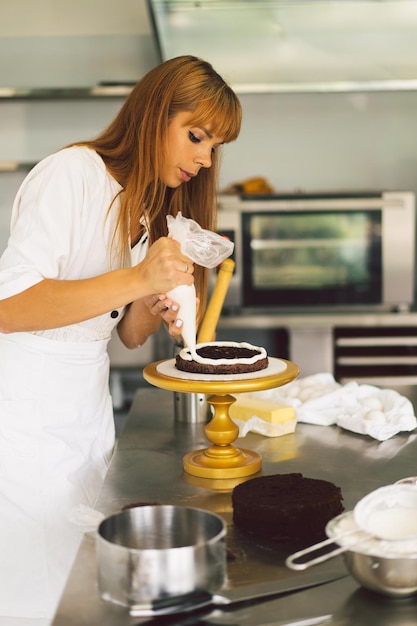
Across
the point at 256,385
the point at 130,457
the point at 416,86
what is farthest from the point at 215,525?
the point at 416,86

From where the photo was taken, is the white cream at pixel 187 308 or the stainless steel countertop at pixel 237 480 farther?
the white cream at pixel 187 308

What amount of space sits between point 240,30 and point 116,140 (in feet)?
6.52

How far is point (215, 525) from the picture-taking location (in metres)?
0.98

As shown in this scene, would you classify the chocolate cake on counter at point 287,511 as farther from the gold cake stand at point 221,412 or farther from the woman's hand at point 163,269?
the woman's hand at point 163,269

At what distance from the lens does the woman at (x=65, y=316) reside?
1572 mm

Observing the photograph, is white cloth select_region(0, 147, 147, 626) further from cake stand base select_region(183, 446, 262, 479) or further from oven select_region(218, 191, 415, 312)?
oven select_region(218, 191, 415, 312)

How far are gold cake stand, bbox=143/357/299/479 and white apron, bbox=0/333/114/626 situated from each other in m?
0.26

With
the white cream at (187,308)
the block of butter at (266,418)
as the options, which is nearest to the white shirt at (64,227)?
the white cream at (187,308)

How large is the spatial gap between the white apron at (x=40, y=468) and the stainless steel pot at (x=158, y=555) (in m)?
0.64

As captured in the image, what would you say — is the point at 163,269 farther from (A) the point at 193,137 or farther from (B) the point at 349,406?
(B) the point at 349,406

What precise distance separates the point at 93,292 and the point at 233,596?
0.66 meters

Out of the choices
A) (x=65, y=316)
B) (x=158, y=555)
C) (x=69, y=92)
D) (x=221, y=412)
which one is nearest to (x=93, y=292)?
(x=65, y=316)

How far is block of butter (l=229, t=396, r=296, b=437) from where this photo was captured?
1.73 meters

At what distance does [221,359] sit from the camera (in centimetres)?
153
